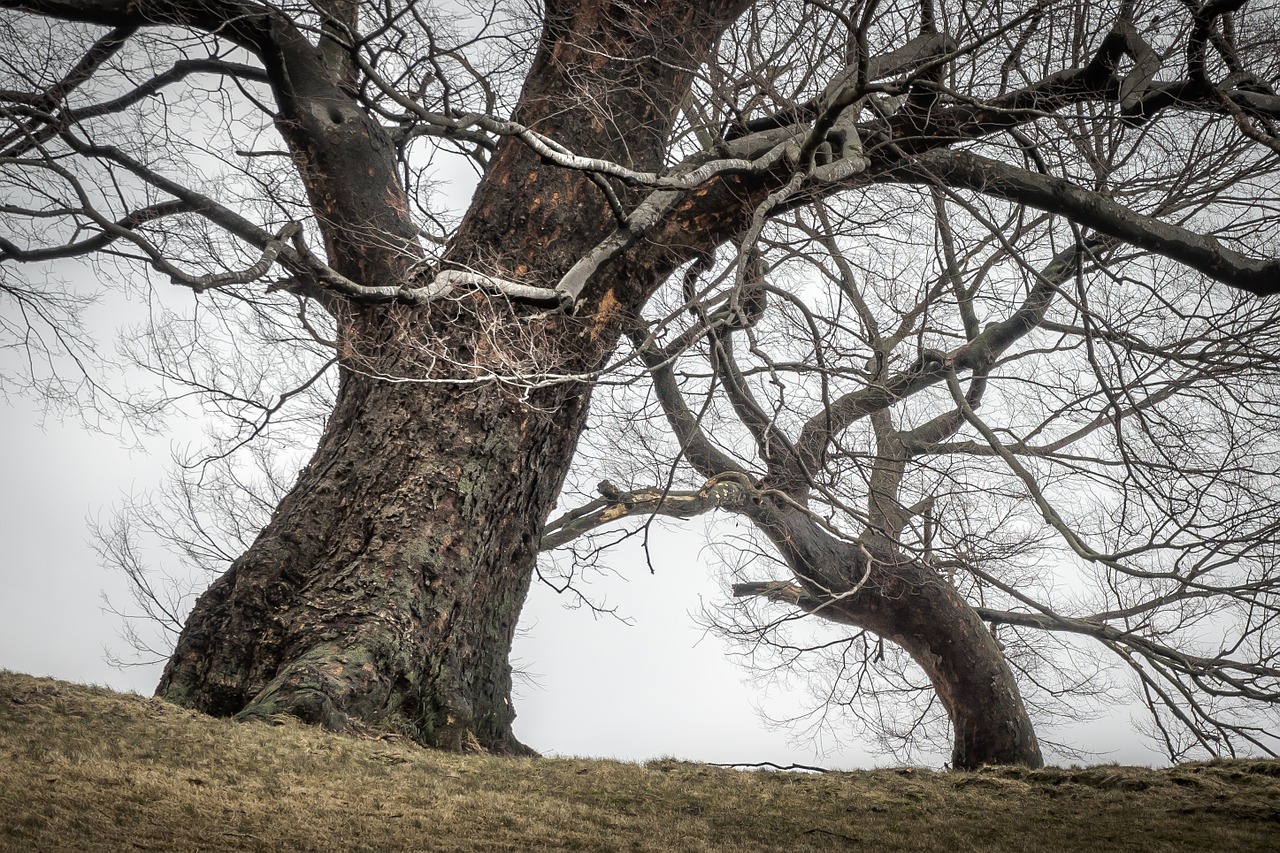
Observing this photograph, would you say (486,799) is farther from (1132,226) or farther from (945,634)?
(945,634)

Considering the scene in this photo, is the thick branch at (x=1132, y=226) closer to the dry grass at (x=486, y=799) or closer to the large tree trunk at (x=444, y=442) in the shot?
the large tree trunk at (x=444, y=442)

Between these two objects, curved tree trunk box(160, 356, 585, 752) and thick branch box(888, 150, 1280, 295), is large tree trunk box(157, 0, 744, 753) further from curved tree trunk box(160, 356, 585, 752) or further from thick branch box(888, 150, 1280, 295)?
thick branch box(888, 150, 1280, 295)

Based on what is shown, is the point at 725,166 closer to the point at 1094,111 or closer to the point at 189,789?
the point at 1094,111

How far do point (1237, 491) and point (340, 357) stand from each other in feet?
15.0

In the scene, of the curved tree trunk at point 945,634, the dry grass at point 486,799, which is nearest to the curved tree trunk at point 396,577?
the dry grass at point 486,799

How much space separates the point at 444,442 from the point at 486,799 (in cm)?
194

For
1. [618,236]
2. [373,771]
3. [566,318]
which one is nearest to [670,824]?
[373,771]

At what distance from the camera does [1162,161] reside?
177 inches

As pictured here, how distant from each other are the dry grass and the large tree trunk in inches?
18.5

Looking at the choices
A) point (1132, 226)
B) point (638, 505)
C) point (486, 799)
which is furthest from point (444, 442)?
point (1132, 226)

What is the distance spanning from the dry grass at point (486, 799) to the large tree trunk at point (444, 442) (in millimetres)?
470

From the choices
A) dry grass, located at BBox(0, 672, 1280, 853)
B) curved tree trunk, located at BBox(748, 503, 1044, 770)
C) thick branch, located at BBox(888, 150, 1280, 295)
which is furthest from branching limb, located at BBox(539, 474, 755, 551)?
dry grass, located at BBox(0, 672, 1280, 853)

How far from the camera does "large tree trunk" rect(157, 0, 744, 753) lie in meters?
4.07

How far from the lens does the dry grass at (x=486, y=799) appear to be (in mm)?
2480
